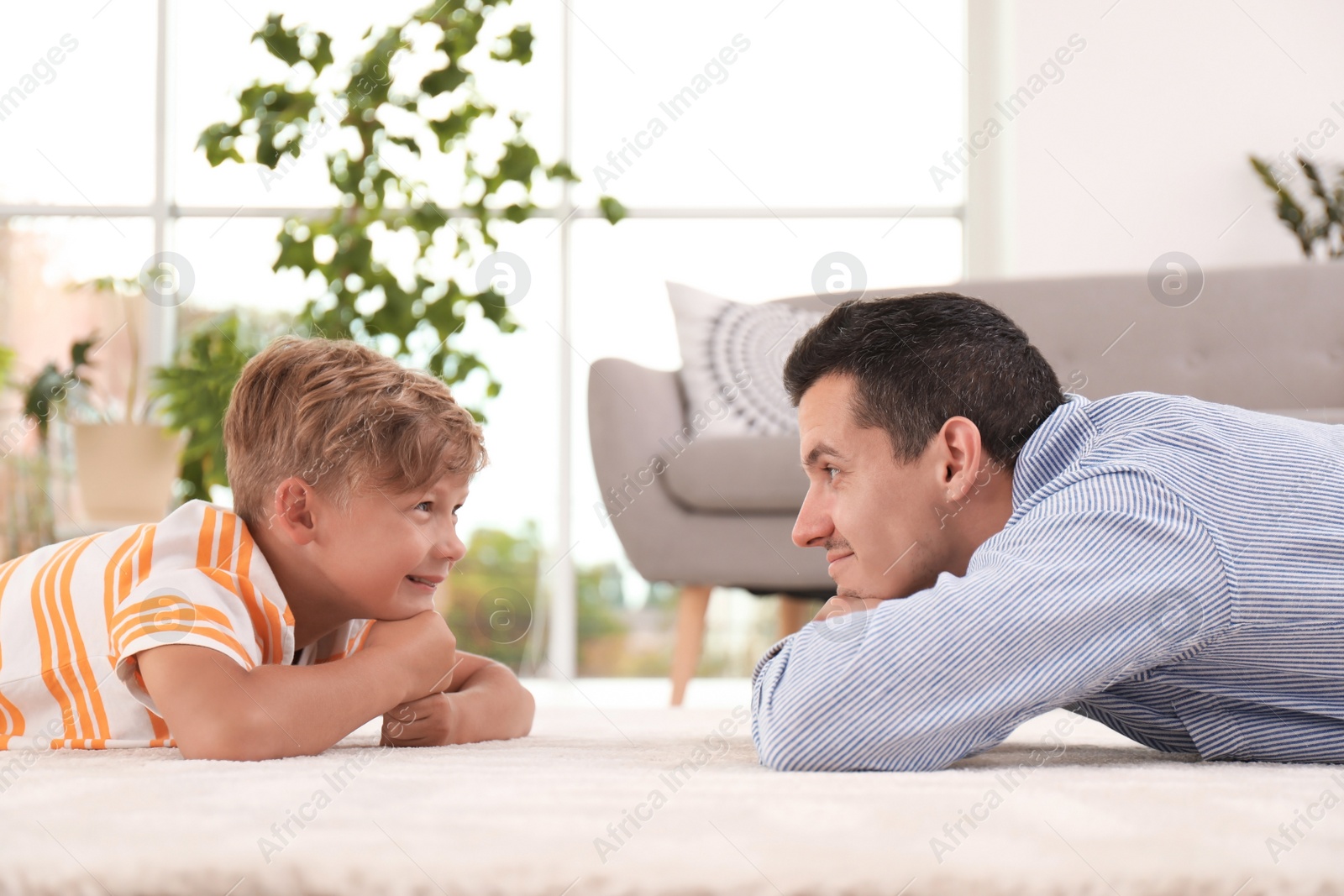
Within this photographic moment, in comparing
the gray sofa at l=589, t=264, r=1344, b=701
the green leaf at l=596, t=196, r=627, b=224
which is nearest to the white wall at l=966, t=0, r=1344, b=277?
the gray sofa at l=589, t=264, r=1344, b=701

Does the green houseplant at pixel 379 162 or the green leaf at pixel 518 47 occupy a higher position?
the green leaf at pixel 518 47

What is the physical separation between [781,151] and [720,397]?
1767 mm

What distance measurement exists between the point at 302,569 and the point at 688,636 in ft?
3.95

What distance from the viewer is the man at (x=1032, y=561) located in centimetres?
76

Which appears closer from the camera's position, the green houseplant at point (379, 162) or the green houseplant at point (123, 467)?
the green houseplant at point (379, 162)

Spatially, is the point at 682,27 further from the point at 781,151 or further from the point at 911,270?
the point at 911,270

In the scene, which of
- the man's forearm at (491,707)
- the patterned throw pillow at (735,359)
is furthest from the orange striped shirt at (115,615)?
the patterned throw pillow at (735,359)

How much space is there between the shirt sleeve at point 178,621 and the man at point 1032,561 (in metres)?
0.43

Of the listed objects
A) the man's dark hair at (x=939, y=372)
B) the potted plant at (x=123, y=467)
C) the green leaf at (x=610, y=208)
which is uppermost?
the green leaf at (x=610, y=208)

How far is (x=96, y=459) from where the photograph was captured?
2.98m

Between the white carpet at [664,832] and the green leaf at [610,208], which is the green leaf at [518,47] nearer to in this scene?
the green leaf at [610,208]

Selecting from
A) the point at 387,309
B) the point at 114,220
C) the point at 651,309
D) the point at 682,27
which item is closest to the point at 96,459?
the point at 387,309

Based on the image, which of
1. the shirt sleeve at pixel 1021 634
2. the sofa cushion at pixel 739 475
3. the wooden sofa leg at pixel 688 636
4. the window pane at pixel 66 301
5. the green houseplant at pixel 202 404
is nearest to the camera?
the shirt sleeve at pixel 1021 634

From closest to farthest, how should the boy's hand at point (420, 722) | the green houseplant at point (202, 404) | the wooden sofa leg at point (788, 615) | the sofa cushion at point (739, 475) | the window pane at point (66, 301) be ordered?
the boy's hand at point (420, 722)
the sofa cushion at point (739, 475)
the wooden sofa leg at point (788, 615)
the green houseplant at point (202, 404)
the window pane at point (66, 301)
